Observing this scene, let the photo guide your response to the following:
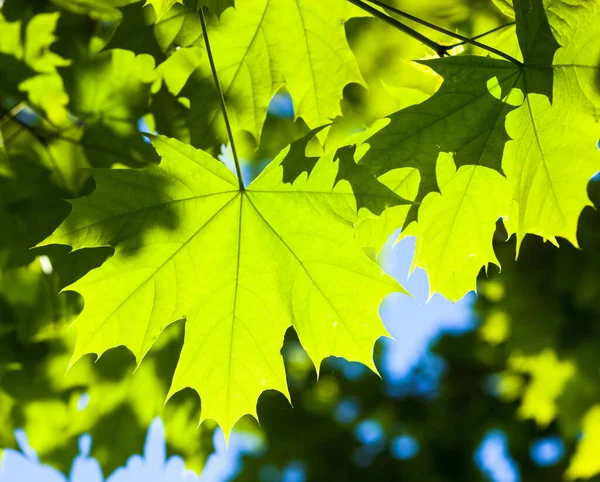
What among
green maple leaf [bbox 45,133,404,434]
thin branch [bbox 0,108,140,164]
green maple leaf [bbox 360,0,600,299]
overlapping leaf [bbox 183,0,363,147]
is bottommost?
green maple leaf [bbox 45,133,404,434]

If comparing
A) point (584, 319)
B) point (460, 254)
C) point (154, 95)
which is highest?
point (584, 319)

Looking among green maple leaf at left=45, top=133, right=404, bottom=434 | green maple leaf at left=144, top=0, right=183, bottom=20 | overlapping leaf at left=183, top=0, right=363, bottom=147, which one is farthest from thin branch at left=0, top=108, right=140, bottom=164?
green maple leaf at left=144, top=0, right=183, bottom=20

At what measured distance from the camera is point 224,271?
173 cm

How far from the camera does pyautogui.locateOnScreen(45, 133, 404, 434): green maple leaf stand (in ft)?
5.26

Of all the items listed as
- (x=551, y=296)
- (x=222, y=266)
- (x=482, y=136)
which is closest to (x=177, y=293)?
(x=222, y=266)

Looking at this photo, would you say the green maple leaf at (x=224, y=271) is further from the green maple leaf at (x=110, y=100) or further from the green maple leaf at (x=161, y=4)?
the green maple leaf at (x=110, y=100)

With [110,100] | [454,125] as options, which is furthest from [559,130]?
[110,100]

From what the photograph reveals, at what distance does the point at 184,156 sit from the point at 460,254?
2.61 ft

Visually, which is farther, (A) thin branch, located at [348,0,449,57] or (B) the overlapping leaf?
(B) the overlapping leaf

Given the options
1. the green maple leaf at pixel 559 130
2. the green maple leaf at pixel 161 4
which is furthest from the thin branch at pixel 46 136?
the green maple leaf at pixel 559 130

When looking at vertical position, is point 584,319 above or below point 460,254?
above

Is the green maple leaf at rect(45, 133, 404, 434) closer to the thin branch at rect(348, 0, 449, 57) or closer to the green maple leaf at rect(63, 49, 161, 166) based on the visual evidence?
the thin branch at rect(348, 0, 449, 57)

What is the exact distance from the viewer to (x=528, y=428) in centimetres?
748

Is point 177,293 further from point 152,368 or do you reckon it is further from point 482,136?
point 152,368
